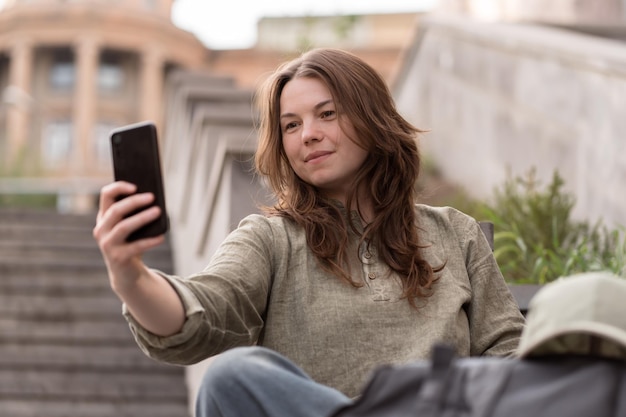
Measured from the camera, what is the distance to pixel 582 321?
64.7 inches

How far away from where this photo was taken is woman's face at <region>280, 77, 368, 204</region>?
2691 millimetres

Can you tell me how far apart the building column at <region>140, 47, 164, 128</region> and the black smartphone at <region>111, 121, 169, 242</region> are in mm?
42174

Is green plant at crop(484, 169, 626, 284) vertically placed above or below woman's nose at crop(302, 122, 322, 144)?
below

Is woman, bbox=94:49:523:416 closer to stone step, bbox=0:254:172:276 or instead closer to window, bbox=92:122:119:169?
stone step, bbox=0:254:172:276

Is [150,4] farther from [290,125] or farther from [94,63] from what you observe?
[290,125]

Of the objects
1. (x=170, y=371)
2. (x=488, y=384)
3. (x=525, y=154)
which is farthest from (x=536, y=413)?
(x=525, y=154)

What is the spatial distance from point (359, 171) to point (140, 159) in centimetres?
93

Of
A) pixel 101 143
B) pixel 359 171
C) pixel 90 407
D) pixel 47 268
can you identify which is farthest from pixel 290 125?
pixel 101 143

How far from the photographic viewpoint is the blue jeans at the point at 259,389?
1907mm

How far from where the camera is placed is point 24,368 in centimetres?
660

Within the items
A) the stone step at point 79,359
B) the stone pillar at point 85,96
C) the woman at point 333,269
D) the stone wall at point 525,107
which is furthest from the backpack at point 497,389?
the stone pillar at point 85,96

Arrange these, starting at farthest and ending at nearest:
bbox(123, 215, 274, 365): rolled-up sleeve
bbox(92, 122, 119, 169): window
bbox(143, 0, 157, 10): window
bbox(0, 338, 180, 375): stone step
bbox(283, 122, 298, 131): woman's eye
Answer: bbox(143, 0, 157, 10): window < bbox(92, 122, 119, 169): window < bbox(0, 338, 180, 375): stone step < bbox(283, 122, 298, 131): woman's eye < bbox(123, 215, 274, 365): rolled-up sleeve

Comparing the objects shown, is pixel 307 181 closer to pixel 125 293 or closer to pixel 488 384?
pixel 125 293

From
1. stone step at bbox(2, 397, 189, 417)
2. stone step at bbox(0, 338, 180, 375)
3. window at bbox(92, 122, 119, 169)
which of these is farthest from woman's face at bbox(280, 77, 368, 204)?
window at bbox(92, 122, 119, 169)
